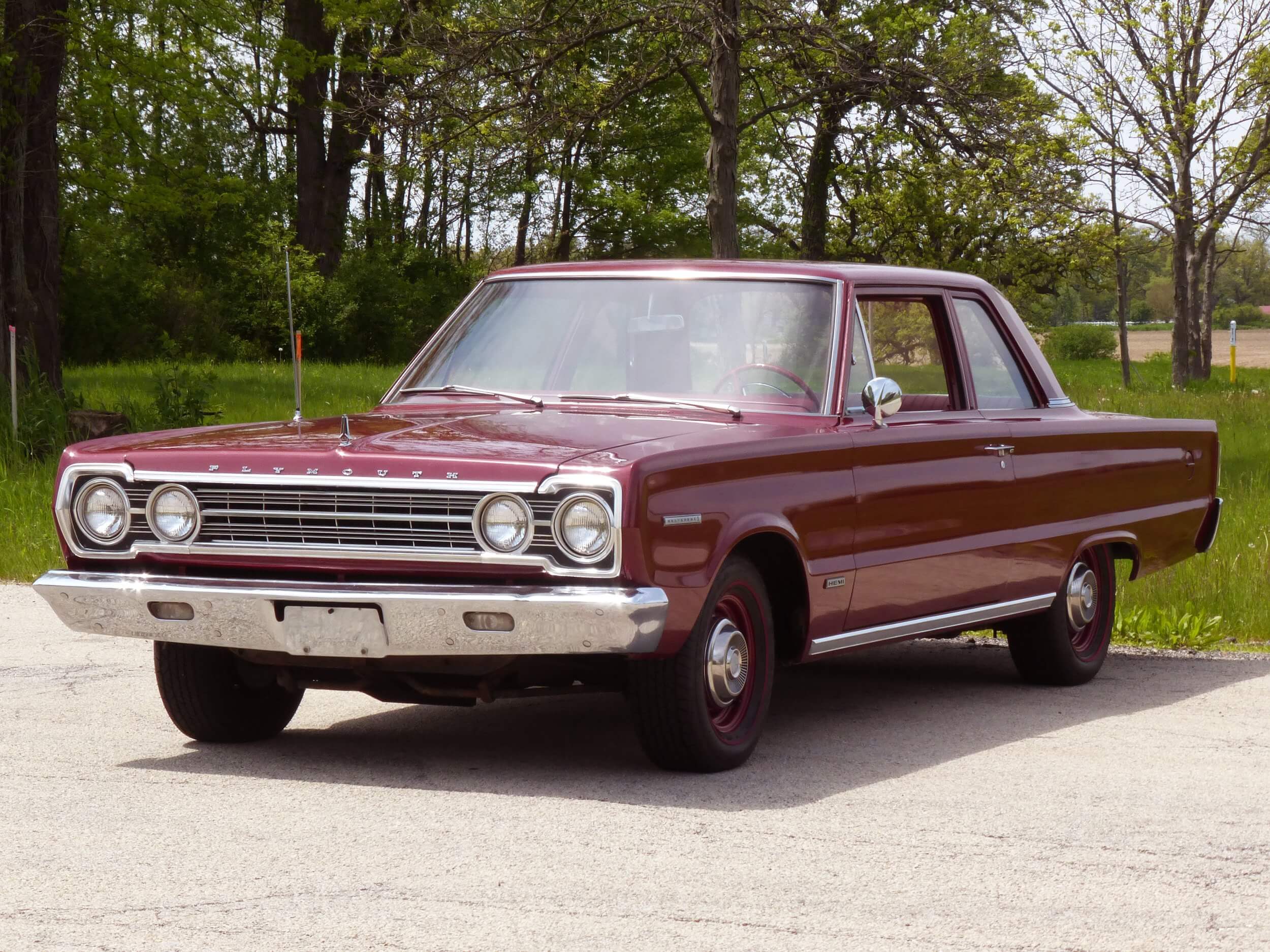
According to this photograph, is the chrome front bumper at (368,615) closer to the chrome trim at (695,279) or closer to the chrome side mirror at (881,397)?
the chrome trim at (695,279)

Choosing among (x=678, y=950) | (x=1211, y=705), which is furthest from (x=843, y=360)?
(x=678, y=950)

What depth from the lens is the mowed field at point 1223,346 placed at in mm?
61000

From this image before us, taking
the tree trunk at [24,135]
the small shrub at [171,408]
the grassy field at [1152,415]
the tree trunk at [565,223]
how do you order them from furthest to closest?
the tree trunk at [565,223], the tree trunk at [24,135], the small shrub at [171,408], the grassy field at [1152,415]

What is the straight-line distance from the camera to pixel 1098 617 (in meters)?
8.24

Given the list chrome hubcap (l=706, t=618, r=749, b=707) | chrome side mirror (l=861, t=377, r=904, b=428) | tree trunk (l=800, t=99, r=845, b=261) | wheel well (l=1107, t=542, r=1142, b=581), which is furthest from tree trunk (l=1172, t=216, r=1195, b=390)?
chrome hubcap (l=706, t=618, r=749, b=707)

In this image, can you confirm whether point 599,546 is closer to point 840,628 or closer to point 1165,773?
point 840,628

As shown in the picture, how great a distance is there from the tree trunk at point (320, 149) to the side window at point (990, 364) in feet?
102

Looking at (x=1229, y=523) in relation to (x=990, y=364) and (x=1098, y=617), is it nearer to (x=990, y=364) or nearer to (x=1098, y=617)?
(x=1098, y=617)

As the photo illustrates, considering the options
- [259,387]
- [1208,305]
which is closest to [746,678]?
[259,387]

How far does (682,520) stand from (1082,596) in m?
3.24

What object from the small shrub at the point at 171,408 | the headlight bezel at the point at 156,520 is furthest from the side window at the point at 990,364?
the small shrub at the point at 171,408

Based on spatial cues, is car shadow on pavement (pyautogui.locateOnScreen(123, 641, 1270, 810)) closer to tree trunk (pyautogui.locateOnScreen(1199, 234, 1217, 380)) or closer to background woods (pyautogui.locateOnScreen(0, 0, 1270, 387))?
background woods (pyautogui.locateOnScreen(0, 0, 1270, 387))

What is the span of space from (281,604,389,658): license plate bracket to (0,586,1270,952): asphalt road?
44cm

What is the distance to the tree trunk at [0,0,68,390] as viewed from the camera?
20.0 metres
